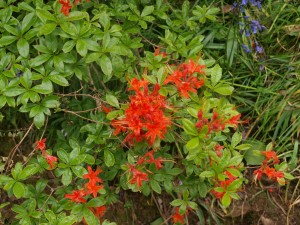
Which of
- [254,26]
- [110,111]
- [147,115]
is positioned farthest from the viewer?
[254,26]

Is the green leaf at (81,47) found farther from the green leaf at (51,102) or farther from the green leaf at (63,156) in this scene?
the green leaf at (63,156)

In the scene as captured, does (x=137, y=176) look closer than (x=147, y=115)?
No

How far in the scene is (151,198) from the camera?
8.36 feet

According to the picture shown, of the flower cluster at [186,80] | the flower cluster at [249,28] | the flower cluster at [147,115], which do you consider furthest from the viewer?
the flower cluster at [249,28]

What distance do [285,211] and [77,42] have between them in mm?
1528

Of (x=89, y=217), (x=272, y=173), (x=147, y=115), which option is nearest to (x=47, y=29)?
(x=147, y=115)

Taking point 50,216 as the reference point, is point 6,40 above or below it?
above

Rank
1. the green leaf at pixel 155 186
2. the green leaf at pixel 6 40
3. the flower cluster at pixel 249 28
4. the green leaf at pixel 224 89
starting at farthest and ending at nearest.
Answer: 1. the flower cluster at pixel 249 28
2. the green leaf at pixel 155 186
3. the green leaf at pixel 6 40
4. the green leaf at pixel 224 89

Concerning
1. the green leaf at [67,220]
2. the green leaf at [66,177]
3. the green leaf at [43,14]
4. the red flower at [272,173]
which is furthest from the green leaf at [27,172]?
the red flower at [272,173]

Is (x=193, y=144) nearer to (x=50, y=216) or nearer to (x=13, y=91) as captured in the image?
(x=50, y=216)

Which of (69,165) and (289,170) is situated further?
(289,170)

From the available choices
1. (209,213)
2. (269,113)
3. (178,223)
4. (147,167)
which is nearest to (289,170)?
(269,113)

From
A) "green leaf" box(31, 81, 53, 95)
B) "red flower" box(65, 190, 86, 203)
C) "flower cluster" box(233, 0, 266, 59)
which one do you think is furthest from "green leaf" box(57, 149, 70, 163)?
"flower cluster" box(233, 0, 266, 59)

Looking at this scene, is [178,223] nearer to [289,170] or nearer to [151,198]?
[151,198]
